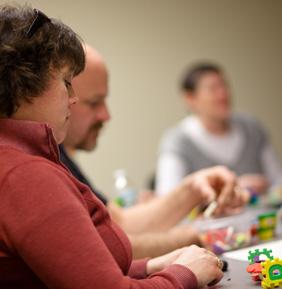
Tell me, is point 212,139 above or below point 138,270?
below

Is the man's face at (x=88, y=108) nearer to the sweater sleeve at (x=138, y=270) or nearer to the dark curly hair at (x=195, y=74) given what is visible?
the sweater sleeve at (x=138, y=270)

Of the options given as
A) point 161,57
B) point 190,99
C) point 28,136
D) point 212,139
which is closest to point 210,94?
point 190,99

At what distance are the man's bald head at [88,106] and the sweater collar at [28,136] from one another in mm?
780

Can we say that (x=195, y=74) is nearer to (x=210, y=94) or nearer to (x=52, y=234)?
(x=210, y=94)

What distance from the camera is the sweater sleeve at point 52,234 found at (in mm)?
783

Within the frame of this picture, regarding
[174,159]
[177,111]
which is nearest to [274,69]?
[177,111]

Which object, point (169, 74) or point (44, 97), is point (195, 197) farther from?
point (169, 74)

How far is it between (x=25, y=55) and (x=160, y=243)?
670 mm

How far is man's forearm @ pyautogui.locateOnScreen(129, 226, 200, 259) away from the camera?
1387 millimetres

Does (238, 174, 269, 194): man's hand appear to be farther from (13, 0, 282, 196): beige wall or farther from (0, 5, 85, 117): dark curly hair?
(0, 5, 85, 117): dark curly hair

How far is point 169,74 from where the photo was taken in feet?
13.4

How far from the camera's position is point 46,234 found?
78 cm

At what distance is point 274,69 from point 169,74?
37.4 inches

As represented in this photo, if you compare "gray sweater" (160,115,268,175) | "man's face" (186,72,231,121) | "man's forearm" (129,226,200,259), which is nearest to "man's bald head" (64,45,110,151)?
"man's forearm" (129,226,200,259)
